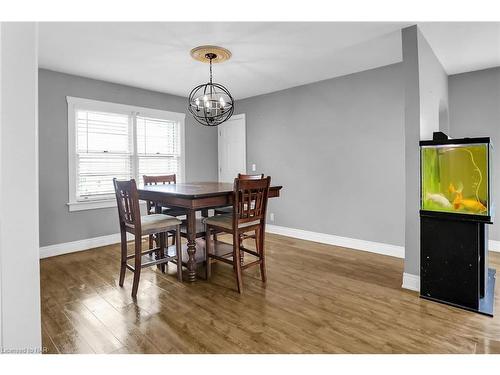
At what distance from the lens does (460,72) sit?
3.79 metres

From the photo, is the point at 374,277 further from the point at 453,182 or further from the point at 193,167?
the point at 193,167

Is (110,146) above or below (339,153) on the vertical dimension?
above

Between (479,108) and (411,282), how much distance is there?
2.63 meters

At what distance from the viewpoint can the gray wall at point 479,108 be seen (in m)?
3.63

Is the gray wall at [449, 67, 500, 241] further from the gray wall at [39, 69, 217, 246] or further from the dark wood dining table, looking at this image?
the gray wall at [39, 69, 217, 246]

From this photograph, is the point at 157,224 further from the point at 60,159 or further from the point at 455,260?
the point at 455,260

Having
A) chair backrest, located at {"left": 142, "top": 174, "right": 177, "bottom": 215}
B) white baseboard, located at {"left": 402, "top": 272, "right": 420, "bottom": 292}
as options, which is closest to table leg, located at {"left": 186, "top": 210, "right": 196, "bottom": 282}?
chair backrest, located at {"left": 142, "top": 174, "right": 177, "bottom": 215}

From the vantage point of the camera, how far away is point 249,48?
10.0 ft

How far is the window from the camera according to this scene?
13.0 ft

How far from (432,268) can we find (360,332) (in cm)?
95

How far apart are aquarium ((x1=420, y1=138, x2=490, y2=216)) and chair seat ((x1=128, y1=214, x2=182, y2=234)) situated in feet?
7.41

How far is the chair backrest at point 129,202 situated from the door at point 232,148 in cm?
303

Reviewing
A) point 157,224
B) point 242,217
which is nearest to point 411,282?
point 242,217
